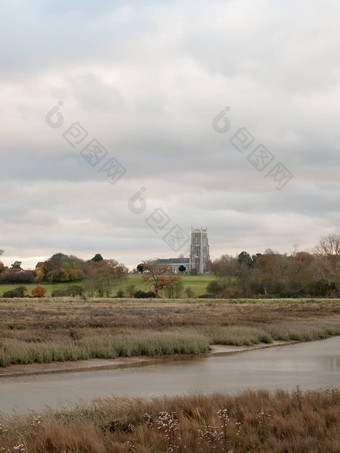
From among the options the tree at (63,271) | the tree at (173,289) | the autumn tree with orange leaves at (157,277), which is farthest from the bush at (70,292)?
the tree at (63,271)

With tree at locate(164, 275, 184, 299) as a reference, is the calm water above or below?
below

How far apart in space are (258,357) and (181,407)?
13.8m

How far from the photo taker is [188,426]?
970 centimetres

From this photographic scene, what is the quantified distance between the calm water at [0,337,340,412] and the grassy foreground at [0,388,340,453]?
9.95 feet

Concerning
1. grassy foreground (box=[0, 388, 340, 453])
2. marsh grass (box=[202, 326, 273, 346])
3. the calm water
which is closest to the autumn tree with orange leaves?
marsh grass (box=[202, 326, 273, 346])

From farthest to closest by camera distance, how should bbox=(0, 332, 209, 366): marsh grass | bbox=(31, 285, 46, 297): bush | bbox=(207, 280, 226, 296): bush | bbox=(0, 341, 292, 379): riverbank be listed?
bbox=(207, 280, 226, 296): bush → bbox=(31, 285, 46, 297): bush → bbox=(0, 332, 209, 366): marsh grass → bbox=(0, 341, 292, 379): riverbank

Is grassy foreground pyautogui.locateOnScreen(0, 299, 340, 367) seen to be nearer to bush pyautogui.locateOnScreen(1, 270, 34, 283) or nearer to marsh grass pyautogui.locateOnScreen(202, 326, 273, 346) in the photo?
Result: marsh grass pyautogui.locateOnScreen(202, 326, 273, 346)

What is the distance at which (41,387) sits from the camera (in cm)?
1702

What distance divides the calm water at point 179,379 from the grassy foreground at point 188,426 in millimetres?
3032

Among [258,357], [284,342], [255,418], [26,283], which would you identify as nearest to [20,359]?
[258,357]

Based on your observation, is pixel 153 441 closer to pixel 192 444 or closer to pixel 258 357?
pixel 192 444

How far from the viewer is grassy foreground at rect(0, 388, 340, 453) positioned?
862cm

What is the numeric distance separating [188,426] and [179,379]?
28.2 ft

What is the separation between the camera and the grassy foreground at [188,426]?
8.62 meters
